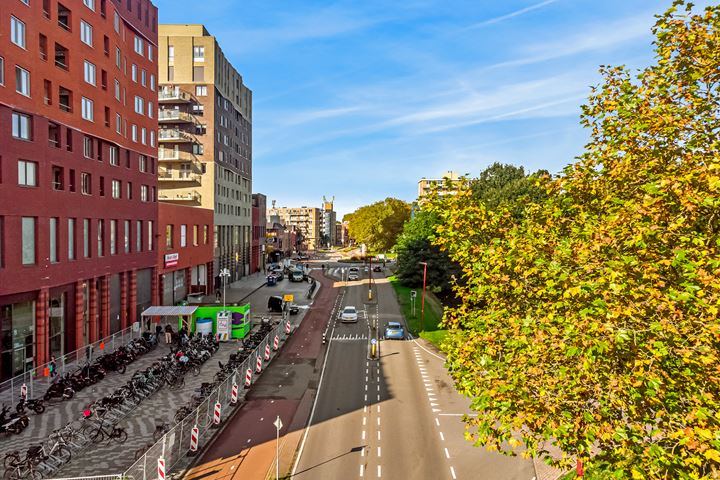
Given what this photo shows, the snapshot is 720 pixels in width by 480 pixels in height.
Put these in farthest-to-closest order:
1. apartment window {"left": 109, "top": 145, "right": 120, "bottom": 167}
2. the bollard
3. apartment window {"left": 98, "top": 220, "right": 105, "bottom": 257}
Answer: apartment window {"left": 109, "top": 145, "right": 120, "bottom": 167}
apartment window {"left": 98, "top": 220, "right": 105, "bottom": 257}
the bollard

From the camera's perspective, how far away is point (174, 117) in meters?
60.1

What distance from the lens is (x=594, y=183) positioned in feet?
40.7

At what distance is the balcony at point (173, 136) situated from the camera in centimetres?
5888

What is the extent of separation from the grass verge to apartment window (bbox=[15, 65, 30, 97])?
27.5 m

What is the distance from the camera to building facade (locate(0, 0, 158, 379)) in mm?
25391

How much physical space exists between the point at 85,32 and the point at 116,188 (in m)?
10.9

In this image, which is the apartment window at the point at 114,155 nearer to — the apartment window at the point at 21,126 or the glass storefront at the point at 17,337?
the apartment window at the point at 21,126

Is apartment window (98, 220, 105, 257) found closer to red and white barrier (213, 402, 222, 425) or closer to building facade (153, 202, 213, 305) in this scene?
building facade (153, 202, 213, 305)

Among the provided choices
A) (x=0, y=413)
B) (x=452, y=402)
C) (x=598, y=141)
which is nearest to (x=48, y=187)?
(x=0, y=413)

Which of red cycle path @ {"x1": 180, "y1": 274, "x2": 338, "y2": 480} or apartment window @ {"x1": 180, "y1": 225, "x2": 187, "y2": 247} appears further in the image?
apartment window @ {"x1": 180, "y1": 225, "x2": 187, "y2": 247}

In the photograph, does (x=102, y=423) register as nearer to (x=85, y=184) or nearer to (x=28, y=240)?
(x=28, y=240)

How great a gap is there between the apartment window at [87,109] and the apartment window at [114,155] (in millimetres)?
3291

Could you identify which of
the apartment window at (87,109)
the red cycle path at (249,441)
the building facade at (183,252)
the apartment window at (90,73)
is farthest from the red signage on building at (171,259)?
the red cycle path at (249,441)

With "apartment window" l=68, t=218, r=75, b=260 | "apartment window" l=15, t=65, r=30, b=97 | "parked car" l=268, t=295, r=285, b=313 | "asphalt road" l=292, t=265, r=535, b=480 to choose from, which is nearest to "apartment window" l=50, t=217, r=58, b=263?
"apartment window" l=68, t=218, r=75, b=260
